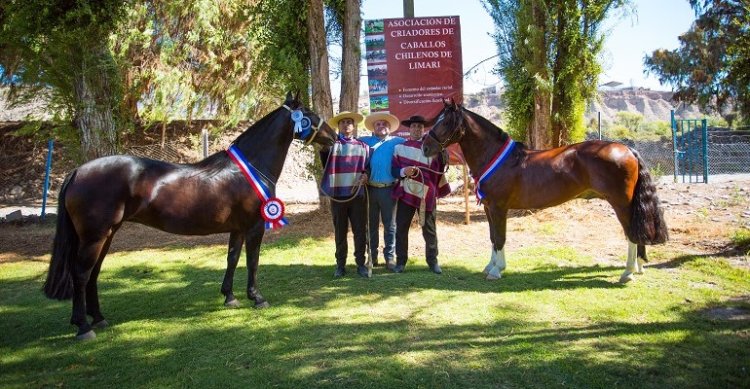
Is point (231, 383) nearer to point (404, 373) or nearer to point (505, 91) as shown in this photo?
point (404, 373)

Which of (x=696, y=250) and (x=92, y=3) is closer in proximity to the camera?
(x=696, y=250)

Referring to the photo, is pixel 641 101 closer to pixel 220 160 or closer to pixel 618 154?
pixel 618 154

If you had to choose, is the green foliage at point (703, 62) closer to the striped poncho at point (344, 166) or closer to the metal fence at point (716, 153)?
the metal fence at point (716, 153)

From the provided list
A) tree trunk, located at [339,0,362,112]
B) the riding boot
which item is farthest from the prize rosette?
tree trunk, located at [339,0,362,112]

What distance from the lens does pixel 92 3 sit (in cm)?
908

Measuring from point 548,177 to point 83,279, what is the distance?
497cm

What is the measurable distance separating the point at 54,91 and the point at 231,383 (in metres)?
9.47

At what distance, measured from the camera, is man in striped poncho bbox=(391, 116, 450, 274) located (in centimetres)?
615

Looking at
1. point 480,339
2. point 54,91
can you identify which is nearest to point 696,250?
point 480,339

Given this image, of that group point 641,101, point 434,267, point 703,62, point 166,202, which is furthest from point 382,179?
point 641,101

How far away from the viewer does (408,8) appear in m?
9.65

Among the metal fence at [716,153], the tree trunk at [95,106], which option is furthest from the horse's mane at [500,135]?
the metal fence at [716,153]

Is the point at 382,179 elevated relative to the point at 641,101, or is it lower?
lower

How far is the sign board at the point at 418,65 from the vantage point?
30.4 ft
